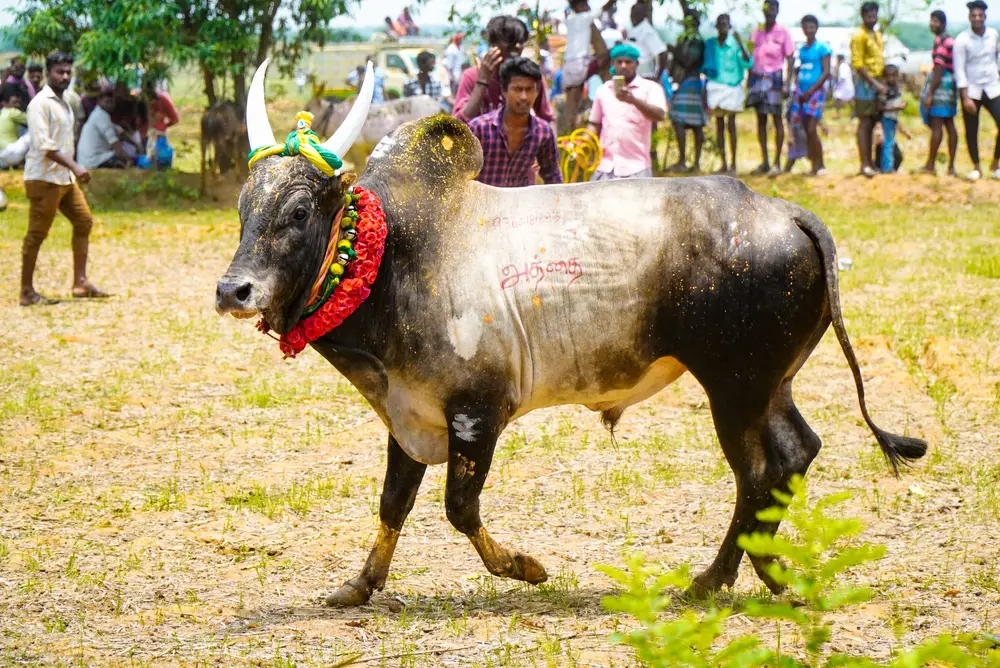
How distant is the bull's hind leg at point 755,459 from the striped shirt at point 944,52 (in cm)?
1135

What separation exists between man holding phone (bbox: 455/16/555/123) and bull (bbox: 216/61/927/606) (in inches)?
99.6

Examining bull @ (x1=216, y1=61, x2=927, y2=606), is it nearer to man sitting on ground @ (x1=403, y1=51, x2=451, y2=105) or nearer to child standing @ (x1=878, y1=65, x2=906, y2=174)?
child standing @ (x1=878, y1=65, x2=906, y2=174)

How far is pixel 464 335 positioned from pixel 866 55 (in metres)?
11.8

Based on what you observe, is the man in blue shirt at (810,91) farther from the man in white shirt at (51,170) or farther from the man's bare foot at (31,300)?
the man's bare foot at (31,300)

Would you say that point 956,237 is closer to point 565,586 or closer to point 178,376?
point 178,376

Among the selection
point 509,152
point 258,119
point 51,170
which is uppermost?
point 258,119

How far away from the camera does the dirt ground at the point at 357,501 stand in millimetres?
4082

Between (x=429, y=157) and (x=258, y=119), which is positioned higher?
(x=258, y=119)

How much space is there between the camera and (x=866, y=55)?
14.5 metres

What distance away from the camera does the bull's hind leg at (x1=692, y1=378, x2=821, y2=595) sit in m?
4.22

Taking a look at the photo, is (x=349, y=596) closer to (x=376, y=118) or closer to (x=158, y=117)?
(x=376, y=118)

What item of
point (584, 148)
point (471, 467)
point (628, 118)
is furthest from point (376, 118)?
point (471, 467)

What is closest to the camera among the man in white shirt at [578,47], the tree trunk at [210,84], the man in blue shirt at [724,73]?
the man in white shirt at [578,47]

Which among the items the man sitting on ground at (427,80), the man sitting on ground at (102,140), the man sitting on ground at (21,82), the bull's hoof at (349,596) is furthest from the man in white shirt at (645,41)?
the bull's hoof at (349,596)
